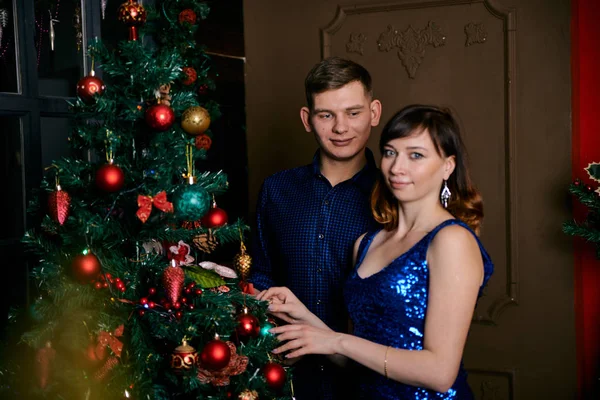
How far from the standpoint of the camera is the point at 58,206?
55.5 inches

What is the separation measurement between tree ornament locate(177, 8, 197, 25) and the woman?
99 centimetres

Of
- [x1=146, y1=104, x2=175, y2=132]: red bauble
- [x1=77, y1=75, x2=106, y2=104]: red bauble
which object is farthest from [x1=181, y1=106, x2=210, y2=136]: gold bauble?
[x1=77, y1=75, x2=106, y2=104]: red bauble

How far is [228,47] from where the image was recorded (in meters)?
3.26

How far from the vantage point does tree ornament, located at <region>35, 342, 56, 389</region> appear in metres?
1.46

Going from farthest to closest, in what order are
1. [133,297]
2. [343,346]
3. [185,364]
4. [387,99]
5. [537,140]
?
1. [387,99]
2. [537,140]
3. [343,346]
4. [133,297]
5. [185,364]

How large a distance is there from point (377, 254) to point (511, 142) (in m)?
1.64

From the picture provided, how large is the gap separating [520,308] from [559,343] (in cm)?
24

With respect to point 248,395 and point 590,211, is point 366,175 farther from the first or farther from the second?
point 590,211

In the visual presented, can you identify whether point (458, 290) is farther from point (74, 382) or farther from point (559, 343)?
point (559, 343)

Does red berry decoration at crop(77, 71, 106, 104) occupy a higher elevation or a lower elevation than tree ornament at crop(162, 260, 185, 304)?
higher

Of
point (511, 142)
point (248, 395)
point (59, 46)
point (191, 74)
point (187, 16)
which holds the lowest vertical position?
point (248, 395)

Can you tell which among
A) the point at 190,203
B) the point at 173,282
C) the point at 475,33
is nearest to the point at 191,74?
the point at 190,203

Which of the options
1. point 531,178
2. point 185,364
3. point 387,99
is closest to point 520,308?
point 531,178

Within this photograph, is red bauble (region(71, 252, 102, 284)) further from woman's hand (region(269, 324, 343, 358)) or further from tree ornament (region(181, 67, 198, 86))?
tree ornament (region(181, 67, 198, 86))
